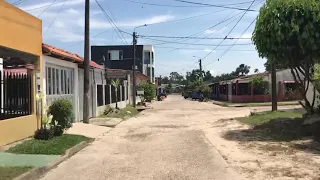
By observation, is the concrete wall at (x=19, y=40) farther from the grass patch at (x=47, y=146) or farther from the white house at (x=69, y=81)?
the white house at (x=69, y=81)

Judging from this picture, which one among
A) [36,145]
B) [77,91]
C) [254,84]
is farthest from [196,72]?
[36,145]

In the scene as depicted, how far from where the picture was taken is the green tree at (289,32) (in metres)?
15.4

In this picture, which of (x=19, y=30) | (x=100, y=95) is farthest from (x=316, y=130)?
(x=100, y=95)

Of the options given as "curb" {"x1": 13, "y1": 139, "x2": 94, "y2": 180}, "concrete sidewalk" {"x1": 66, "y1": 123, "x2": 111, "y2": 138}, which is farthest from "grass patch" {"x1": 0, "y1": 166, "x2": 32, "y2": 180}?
"concrete sidewalk" {"x1": 66, "y1": 123, "x2": 111, "y2": 138}

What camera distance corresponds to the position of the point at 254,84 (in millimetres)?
51250

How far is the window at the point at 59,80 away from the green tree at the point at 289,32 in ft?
29.5

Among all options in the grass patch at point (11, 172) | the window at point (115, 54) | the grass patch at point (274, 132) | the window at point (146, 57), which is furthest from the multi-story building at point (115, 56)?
the grass patch at point (11, 172)

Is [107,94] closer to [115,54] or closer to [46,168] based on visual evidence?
[46,168]

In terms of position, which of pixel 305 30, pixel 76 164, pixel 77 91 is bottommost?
pixel 76 164

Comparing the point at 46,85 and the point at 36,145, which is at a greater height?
the point at 46,85

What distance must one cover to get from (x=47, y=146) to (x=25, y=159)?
1955 millimetres

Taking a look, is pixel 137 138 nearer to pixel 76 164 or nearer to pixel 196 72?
pixel 76 164

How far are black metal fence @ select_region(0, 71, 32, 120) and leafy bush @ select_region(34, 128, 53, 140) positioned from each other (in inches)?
44.4

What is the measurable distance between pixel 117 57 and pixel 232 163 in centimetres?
7629
